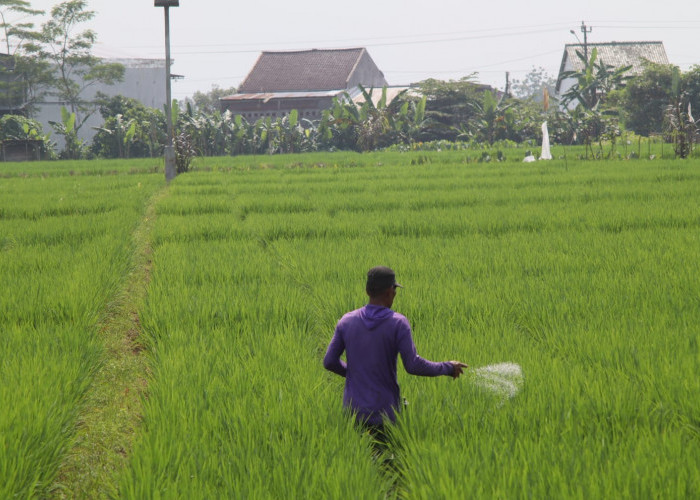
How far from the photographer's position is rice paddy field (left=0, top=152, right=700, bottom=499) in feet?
6.46

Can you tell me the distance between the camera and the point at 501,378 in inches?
108

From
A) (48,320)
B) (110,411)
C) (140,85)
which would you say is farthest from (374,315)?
(140,85)

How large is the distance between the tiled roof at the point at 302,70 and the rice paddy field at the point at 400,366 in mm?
28849

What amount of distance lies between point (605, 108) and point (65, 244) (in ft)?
77.1

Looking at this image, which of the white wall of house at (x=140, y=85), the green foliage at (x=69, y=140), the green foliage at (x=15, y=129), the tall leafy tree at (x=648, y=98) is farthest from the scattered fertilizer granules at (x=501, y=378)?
the white wall of house at (x=140, y=85)

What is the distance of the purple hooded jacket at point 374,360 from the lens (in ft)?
7.12

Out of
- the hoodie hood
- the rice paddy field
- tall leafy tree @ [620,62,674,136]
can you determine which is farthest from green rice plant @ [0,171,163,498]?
tall leafy tree @ [620,62,674,136]

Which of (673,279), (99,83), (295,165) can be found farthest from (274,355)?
(99,83)

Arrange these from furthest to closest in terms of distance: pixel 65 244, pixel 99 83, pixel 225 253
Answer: pixel 99 83 < pixel 65 244 < pixel 225 253

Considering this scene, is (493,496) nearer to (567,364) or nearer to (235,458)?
(235,458)

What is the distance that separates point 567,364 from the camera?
2.82m

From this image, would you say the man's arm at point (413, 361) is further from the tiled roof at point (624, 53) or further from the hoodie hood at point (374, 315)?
the tiled roof at point (624, 53)

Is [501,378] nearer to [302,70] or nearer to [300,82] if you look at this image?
[300,82]

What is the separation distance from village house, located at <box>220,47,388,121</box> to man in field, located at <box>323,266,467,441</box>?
30773 mm
